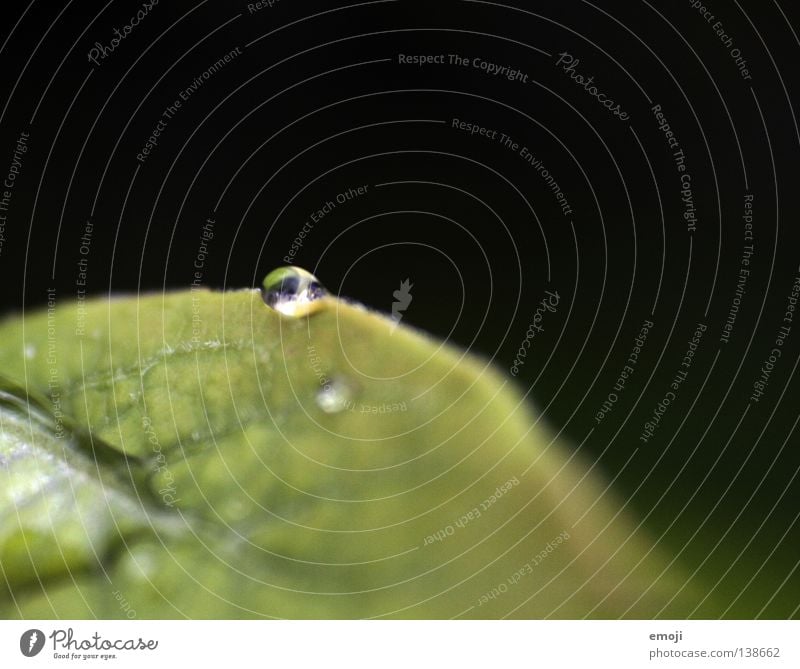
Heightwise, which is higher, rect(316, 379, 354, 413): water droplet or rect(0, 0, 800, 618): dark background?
rect(0, 0, 800, 618): dark background

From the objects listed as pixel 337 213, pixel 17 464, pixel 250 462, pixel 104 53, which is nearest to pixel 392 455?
pixel 250 462

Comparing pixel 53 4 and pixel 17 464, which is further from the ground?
pixel 53 4

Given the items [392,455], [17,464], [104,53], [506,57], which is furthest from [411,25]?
[17,464]

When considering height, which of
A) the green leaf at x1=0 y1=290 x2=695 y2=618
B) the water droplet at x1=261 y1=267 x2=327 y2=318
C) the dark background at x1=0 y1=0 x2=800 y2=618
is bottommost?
the green leaf at x1=0 y1=290 x2=695 y2=618

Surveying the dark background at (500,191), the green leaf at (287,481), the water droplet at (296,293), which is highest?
the dark background at (500,191)

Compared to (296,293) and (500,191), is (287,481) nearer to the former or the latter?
(296,293)
